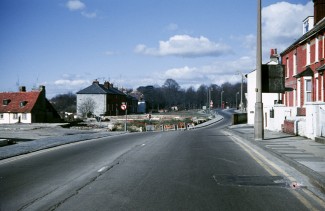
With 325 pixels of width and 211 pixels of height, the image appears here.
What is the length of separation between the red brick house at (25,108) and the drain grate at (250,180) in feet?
235

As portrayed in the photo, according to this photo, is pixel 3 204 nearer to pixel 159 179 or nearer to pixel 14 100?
pixel 159 179

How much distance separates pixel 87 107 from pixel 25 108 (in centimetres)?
3130

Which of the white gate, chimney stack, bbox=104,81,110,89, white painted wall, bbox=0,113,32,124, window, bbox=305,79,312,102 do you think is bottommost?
white painted wall, bbox=0,113,32,124

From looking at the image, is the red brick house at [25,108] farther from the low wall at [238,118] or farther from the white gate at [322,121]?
A: the white gate at [322,121]

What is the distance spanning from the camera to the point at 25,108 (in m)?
76.8

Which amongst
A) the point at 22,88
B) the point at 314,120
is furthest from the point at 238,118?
the point at 22,88

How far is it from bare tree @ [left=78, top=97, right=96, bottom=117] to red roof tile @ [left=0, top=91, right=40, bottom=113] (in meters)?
26.8

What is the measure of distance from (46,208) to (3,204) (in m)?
0.93

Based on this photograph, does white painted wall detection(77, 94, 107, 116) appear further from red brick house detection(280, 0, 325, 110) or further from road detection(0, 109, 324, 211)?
road detection(0, 109, 324, 211)

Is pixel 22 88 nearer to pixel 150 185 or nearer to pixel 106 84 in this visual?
pixel 106 84

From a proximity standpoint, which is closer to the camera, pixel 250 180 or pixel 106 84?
pixel 250 180

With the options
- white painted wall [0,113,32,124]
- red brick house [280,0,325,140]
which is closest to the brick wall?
red brick house [280,0,325,140]

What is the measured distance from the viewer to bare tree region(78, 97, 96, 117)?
351ft

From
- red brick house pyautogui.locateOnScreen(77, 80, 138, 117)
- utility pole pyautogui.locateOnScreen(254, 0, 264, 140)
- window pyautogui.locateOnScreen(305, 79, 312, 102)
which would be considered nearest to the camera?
utility pole pyautogui.locateOnScreen(254, 0, 264, 140)
